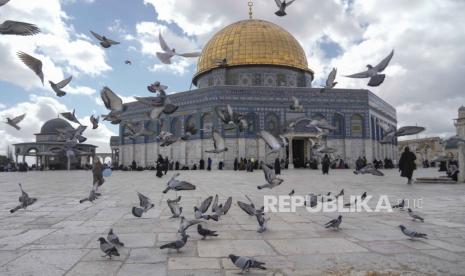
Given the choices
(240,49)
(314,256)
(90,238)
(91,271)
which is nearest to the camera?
(91,271)

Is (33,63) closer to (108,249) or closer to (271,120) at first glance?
(108,249)

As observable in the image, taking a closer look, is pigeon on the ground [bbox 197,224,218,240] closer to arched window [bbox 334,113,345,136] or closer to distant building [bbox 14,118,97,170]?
arched window [bbox 334,113,345,136]

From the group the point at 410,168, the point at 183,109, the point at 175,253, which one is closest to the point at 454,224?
the point at 175,253

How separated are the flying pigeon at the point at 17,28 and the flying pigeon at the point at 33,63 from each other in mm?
1037

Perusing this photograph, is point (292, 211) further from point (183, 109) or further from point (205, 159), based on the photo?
point (183, 109)

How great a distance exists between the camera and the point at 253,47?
106 feet

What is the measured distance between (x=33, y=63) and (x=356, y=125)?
97.9 ft

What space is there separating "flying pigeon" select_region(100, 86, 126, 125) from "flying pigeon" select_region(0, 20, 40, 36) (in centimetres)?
205

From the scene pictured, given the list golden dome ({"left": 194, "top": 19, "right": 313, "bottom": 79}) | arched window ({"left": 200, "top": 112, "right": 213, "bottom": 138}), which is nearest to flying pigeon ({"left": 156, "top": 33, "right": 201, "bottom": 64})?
arched window ({"left": 200, "top": 112, "right": 213, "bottom": 138})

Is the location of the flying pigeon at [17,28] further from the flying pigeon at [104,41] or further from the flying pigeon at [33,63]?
the flying pigeon at [104,41]

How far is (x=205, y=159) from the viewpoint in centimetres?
2998

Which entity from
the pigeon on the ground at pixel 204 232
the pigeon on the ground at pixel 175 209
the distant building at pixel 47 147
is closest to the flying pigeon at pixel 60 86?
the pigeon on the ground at pixel 175 209

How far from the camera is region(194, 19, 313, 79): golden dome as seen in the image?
106ft

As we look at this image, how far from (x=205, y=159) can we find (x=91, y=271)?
27388 millimetres
